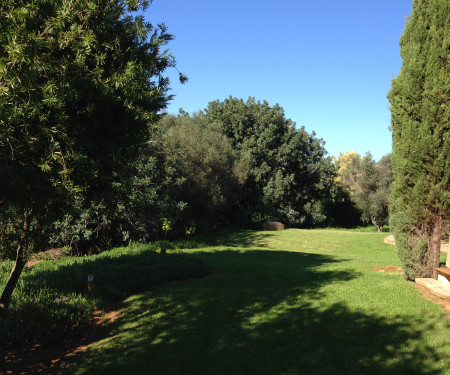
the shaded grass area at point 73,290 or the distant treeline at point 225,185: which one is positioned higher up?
the distant treeline at point 225,185

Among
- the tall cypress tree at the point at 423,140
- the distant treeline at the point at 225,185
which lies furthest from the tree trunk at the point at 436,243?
the distant treeline at the point at 225,185

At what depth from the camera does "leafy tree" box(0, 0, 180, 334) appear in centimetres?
327

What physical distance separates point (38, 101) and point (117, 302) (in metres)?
4.93

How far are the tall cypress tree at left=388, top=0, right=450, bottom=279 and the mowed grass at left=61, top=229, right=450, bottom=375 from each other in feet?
A: 3.21

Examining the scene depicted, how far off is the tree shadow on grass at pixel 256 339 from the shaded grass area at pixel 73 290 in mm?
808

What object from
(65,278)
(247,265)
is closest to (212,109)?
(247,265)

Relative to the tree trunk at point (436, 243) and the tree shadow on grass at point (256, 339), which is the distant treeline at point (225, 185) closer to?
the tree shadow on grass at point (256, 339)

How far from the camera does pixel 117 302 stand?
6973mm

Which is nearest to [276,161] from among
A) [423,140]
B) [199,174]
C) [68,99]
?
[199,174]

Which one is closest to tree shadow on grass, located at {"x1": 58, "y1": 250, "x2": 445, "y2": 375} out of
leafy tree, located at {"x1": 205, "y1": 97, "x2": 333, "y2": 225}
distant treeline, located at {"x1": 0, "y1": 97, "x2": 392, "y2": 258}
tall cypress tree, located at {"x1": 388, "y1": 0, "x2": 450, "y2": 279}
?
tall cypress tree, located at {"x1": 388, "y1": 0, "x2": 450, "y2": 279}

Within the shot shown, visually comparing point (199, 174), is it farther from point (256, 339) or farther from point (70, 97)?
point (70, 97)

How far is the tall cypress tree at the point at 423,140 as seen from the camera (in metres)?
6.61

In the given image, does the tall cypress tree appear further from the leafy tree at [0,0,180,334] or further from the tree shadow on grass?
the leafy tree at [0,0,180,334]

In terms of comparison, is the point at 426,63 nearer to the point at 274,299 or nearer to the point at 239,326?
the point at 274,299
